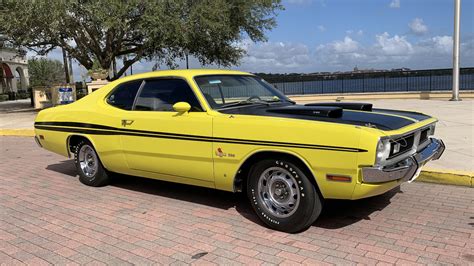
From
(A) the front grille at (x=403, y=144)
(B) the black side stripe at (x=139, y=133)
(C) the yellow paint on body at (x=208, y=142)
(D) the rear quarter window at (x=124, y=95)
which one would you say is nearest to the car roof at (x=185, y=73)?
(C) the yellow paint on body at (x=208, y=142)

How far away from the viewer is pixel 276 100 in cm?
572

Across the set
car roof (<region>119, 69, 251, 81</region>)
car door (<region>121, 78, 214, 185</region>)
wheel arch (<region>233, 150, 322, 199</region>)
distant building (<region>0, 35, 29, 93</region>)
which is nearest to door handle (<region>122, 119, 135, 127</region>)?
car door (<region>121, 78, 214, 185</region>)

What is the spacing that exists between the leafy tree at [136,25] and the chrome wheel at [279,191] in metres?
14.5

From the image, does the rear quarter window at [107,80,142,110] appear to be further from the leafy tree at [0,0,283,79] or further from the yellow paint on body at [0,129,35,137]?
the leafy tree at [0,0,283,79]

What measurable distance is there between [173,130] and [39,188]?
2879mm

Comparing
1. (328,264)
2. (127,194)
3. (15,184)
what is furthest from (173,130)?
(15,184)

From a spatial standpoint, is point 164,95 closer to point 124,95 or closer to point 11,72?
point 124,95

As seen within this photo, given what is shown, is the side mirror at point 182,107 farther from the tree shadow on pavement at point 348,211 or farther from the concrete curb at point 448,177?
the concrete curb at point 448,177

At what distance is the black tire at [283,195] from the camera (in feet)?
14.1

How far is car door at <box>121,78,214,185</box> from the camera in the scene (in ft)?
16.4

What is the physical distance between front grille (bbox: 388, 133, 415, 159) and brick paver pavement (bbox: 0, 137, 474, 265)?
2.63ft

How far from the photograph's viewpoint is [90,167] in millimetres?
6723

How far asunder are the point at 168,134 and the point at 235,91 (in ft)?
3.31

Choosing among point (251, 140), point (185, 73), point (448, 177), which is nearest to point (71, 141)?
point (185, 73)
